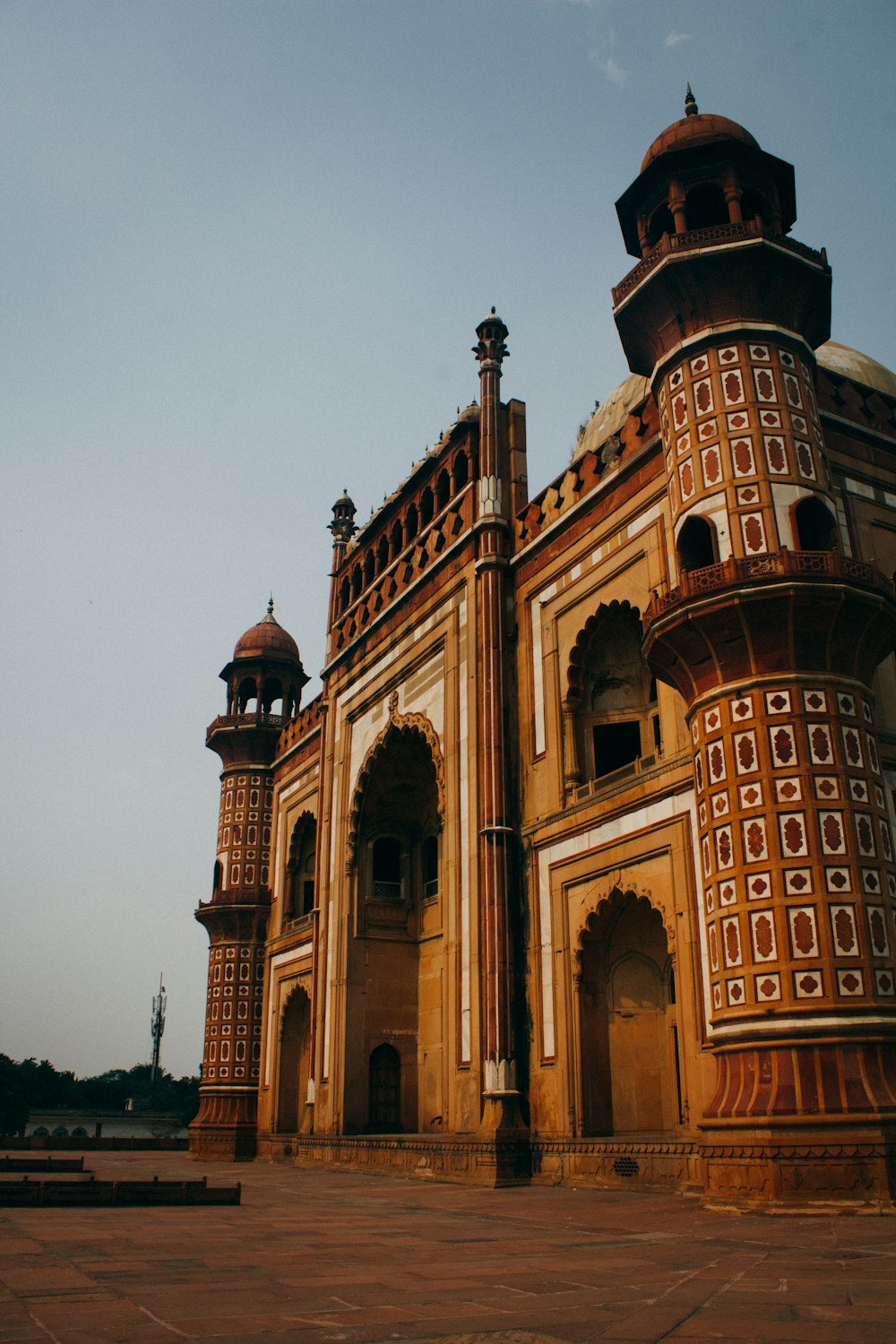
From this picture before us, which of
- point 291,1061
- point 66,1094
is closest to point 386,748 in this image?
point 291,1061

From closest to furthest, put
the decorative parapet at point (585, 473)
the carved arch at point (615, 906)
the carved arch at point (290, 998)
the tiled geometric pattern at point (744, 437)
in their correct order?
1. the tiled geometric pattern at point (744, 437)
2. the carved arch at point (615, 906)
3. the decorative parapet at point (585, 473)
4. the carved arch at point (290, 998)

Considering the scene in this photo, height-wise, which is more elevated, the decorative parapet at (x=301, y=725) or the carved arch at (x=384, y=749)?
the decorative parapet at (x=301, y=725)

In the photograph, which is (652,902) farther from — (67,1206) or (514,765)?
(67,1206)

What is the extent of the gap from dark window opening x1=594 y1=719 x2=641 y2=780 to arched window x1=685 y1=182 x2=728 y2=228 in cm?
777

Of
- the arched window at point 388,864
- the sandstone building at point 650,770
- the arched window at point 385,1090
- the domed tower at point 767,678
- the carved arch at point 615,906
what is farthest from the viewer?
the arched window at point 388,864

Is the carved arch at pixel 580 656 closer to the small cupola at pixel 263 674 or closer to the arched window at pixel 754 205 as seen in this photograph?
the arched window at pixel 754 205

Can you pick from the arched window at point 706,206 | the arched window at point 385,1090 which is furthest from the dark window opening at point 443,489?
the arched window at point 385,1090

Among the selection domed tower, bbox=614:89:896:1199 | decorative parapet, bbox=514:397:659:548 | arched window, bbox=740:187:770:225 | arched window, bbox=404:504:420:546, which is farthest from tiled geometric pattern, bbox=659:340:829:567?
arched window, bbox=404:504:420:546

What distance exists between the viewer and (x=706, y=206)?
55.3 ft

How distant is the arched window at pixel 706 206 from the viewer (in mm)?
16547

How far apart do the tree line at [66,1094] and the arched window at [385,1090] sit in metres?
34.5

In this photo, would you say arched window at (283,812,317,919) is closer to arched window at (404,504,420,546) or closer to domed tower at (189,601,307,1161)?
domed tower at (189,601,307,1161)

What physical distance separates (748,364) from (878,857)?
654cm

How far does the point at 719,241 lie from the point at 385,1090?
17.9 meters
